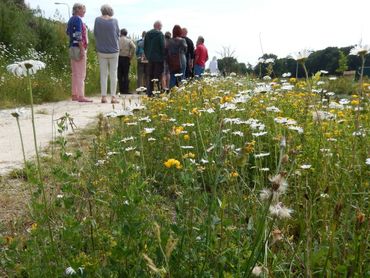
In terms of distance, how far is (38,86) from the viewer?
9.91m

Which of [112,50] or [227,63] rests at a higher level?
[112,50]

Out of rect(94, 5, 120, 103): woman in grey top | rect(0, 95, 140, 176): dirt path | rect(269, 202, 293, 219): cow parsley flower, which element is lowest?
rect(0, 95, 140, 176): dirt path

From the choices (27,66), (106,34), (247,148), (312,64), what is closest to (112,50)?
(106,34)

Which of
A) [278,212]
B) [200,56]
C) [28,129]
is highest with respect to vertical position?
[200,56]

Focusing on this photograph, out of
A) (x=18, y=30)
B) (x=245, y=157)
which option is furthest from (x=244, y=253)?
(x=18, y=30)

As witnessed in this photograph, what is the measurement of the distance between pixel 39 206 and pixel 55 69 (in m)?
11.9

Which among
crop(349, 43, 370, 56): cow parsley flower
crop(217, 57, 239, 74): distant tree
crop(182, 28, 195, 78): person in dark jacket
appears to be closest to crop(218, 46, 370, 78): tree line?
crop(217, 57, 239, 74): distant tree

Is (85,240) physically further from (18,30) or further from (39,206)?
(18,30)

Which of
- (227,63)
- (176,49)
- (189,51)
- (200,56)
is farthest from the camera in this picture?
(200,56)

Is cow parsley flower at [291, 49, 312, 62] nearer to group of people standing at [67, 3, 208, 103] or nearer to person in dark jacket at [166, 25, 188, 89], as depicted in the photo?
group of people standing at [67, 3, 208, 103]

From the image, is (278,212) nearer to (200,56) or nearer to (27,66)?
(27,66)

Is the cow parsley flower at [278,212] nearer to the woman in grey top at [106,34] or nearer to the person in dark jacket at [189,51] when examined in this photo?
the woman in grey top at [106,34]

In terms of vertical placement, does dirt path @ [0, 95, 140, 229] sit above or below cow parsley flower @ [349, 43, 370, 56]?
below

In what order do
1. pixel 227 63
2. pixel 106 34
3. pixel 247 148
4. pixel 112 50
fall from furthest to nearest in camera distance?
pixel 112 50, pixel 106 34, pixel 227 63, pixel 247 148
